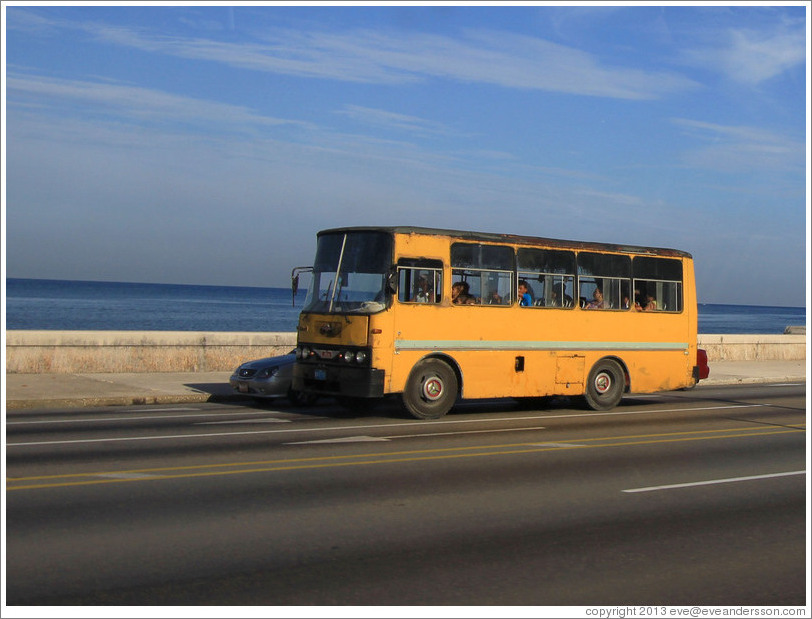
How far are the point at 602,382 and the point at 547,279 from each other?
248cm

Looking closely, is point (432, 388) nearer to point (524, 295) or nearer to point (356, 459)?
point (524, 295)

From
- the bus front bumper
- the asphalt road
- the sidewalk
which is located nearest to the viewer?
the asphalt road

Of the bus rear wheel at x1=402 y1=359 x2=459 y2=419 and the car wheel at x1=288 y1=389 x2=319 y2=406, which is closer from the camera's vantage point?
the bus rear wheel at x1=402 y1=359 x2=459 y2=419

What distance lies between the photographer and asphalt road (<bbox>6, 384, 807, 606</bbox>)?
6.37 meters

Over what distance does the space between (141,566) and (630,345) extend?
14.3 m

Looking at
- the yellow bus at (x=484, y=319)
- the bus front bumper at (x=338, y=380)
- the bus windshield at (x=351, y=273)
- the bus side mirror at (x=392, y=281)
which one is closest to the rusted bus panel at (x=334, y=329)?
the yellow bus at (x=484, y=319)

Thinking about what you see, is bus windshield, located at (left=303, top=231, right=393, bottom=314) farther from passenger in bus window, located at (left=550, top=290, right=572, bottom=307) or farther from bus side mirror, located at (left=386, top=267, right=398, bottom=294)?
passenger in bus window, located at (left=550, top=290, right=572, bottom=307)

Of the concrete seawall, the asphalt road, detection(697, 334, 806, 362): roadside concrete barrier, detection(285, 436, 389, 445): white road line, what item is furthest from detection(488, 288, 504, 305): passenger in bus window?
detection(697, 334, 806, 362): roadside concrete barrier

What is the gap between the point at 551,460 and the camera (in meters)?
11.9

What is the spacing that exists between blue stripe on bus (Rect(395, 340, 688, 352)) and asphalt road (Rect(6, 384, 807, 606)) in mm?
1762

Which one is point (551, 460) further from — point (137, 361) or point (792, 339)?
point (792, 339)

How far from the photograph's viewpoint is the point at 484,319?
17.5 metres

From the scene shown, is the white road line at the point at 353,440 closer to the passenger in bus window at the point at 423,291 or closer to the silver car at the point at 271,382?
the passenger in bus window at the point at 423,291

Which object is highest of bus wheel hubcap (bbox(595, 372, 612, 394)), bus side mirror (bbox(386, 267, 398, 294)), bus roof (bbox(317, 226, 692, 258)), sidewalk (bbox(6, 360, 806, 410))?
bus roof (bbox(317, 226, 692, 258))
